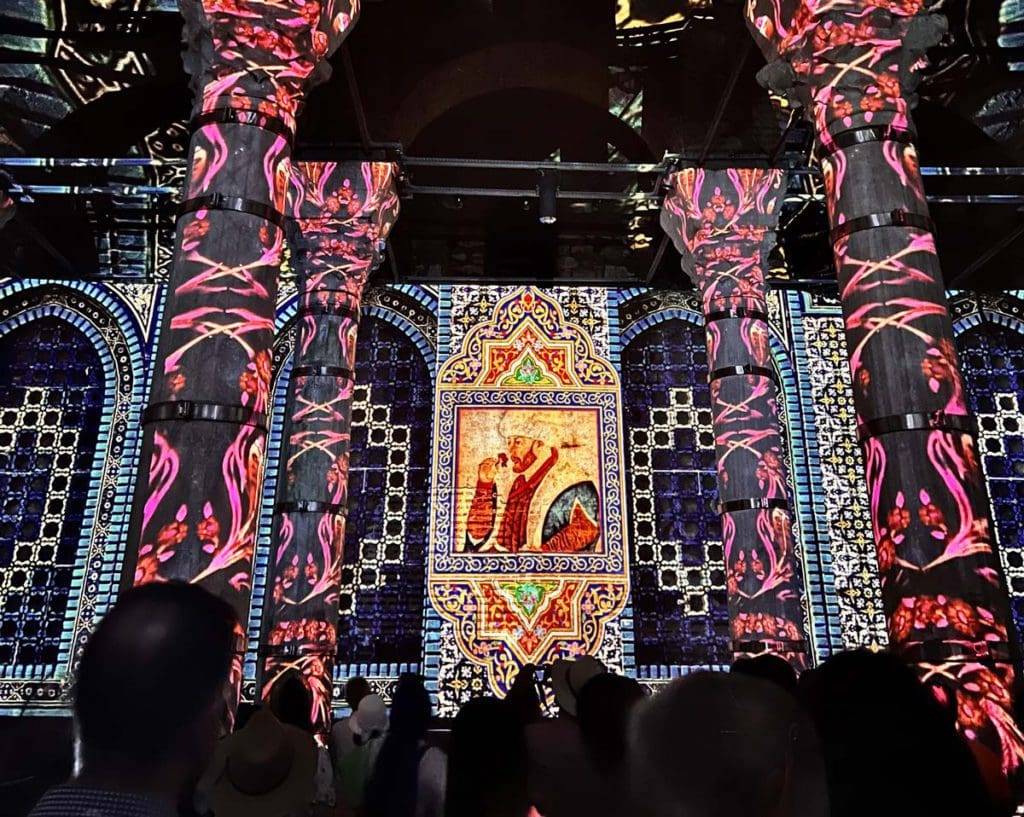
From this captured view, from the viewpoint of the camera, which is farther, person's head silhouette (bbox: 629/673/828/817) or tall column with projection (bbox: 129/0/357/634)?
tall column with projection (bbox: 129/0/357/634)

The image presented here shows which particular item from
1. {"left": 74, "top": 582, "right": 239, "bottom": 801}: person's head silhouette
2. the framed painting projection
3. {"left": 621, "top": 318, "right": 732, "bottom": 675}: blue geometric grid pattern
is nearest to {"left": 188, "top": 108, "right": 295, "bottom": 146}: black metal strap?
{"left": 74, "top": 582, "right": 239, "bottom": 801}: person's head silhouette

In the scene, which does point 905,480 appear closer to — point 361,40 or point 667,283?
point 361,40

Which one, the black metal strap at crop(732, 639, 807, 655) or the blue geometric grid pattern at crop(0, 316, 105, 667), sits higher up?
the blue geometric grid pattern at crop(0, 316, 105, 667)

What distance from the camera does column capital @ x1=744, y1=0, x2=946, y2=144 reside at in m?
4.20

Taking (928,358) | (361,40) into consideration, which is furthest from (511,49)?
(928,358)

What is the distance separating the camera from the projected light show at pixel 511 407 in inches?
75.0

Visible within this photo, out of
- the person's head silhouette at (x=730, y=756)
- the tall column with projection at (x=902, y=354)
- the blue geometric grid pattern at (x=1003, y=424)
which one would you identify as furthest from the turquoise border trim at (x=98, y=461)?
the blue geometric grid pattern at (x=1003, y=424)

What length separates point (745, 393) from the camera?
Answer: 741cm

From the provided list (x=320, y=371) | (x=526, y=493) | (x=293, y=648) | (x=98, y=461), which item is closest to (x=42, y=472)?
(x=98, y=461)

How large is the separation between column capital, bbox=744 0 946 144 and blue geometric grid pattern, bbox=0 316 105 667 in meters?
8.86

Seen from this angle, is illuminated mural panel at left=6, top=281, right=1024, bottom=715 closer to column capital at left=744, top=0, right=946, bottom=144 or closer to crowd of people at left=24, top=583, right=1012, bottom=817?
column capital at left=744, top=0, right=946, bottom=144

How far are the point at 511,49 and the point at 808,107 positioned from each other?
376 cm

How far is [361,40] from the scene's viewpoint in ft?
22.2

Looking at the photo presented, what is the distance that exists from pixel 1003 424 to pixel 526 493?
590 centimetres
